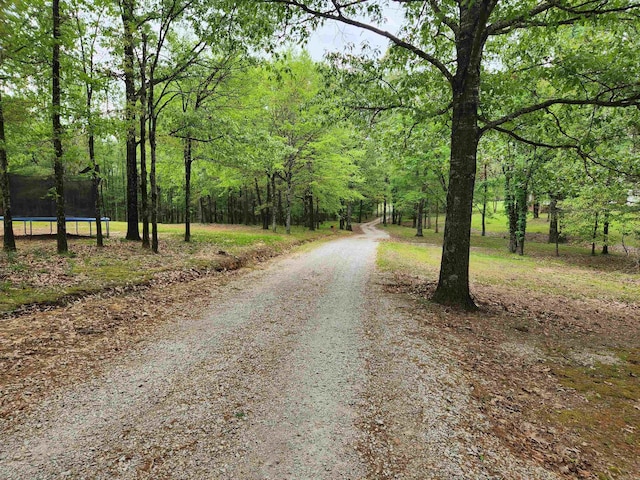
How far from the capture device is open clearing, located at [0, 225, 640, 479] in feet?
8.48

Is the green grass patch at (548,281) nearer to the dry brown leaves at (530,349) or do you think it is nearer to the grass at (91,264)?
the dry brown leaves at (530,349)

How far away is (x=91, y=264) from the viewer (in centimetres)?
873

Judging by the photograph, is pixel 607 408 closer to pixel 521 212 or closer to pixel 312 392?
pixel 312 392

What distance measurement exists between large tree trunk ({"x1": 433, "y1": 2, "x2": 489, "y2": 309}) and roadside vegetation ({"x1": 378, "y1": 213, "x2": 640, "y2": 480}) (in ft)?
2.21

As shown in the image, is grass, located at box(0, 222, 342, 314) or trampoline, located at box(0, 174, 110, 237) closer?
grass, located at box(0, 222, 342, 314)

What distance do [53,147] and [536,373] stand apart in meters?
13.0

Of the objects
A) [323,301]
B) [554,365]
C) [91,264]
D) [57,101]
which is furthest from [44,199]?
[554,365]

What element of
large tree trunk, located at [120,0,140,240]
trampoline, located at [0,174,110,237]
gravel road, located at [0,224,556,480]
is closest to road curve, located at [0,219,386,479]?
gravel road, located at [0,224,556,480]

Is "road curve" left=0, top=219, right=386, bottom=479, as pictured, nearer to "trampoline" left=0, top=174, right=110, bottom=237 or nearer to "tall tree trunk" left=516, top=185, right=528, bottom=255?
"trampoline" left=0, top=174, right=110, bottom=237

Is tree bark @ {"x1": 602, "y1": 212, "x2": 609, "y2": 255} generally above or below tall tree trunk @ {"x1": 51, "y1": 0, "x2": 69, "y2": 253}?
below

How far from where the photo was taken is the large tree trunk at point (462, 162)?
663cm

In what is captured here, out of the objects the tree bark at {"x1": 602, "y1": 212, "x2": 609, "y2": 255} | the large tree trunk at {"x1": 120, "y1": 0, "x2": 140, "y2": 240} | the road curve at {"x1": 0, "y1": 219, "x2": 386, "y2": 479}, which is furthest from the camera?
the tree bark at {"x1": 602, "y1": 212, "x2": 609, "y2": 255}

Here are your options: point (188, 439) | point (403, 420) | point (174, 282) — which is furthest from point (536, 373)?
point (174, 282)

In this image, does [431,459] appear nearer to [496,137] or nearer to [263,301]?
[263,301]
